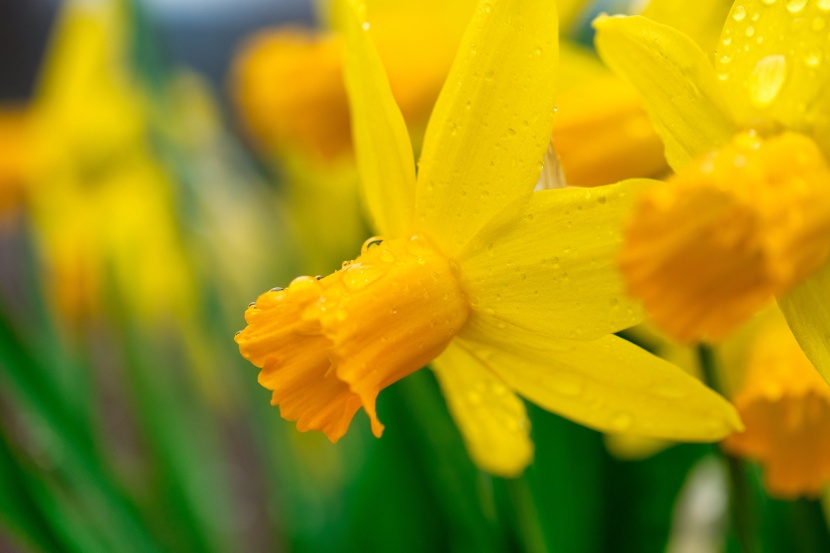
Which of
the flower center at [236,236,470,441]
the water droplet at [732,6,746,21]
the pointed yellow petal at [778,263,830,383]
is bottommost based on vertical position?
the pointed yellow petal at [778,263,830,383]

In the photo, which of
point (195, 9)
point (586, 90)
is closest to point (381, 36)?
point (586, 90)

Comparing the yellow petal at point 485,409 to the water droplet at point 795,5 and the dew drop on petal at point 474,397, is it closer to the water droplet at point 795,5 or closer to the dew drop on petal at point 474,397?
the dew drop on petal at point 474,397

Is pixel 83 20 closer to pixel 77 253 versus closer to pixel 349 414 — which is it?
pixel 77 253

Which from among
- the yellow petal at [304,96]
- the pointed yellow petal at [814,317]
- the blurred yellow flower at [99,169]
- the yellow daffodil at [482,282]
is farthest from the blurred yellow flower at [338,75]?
the pointed yellow petal at [814,317]

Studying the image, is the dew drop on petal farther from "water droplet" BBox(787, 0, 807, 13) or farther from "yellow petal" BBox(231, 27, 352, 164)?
"yellow petal" BBox(231, 27, 352, 164)

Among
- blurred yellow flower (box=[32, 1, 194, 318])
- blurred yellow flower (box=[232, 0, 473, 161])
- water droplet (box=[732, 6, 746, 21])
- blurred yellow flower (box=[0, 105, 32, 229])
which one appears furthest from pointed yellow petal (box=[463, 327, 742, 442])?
blurred yellow flower (box=[0, 105, 32, 229])
